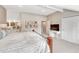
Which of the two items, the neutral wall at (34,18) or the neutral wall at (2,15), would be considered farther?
the neutral wall at (34,18)

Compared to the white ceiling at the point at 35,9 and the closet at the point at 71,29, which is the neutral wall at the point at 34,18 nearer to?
the white ceiling at the point at 35,9

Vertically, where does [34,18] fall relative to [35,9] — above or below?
below

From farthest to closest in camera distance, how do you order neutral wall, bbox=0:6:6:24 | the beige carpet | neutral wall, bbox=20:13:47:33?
1. neutral wall, bbox=20:13:47:33
2. neutral wall, bbox=0:6:6:24
3. the beige carpet

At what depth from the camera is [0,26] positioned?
350cm

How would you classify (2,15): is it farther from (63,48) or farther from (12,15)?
(63,48)

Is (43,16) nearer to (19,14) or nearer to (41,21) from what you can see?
(41,21)

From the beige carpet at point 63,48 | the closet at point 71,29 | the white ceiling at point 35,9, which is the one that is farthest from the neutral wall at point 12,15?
the closet at point 71,29

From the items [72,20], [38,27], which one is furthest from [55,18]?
[72,20]

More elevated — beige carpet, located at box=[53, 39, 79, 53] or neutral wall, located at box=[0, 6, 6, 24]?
neutral wall, located at box=[0, 6, 6, 24]

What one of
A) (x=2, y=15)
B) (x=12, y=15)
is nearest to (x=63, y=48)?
(x=12, y=15)

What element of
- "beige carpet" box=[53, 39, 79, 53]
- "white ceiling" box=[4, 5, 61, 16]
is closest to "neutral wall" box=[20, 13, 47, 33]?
"white ceiling" box=[4, 5, 61, 16]

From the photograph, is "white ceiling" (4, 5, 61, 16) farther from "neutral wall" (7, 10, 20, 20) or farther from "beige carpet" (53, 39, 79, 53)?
"beige carpet" (53, 39, 79, 53)

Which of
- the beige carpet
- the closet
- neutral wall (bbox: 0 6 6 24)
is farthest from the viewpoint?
the closet

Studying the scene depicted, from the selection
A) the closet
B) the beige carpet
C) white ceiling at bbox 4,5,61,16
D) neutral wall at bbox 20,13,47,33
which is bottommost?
the beige carpet
